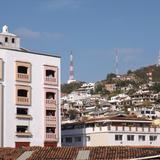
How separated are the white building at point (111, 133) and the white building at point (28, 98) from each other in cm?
1150

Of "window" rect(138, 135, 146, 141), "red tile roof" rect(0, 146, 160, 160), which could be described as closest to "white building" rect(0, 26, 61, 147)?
"window" rect(138, 135, 146, 141)

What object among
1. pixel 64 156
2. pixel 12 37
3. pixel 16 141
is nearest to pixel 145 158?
pixel 64 156

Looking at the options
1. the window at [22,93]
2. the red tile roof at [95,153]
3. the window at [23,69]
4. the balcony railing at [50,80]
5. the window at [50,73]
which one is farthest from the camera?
the window at [50,73]

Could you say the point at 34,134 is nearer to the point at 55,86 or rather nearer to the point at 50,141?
the point at 50,141

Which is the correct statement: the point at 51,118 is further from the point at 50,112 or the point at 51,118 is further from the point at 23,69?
the point at 23,69

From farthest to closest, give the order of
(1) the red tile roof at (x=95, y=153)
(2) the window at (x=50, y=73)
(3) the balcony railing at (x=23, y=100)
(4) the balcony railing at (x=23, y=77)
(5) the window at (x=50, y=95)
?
(2) the window at (x=50, y=73)
(5) the window at (x=50, y=95)
(4) the balcony railing at (x=23, y=77)
(3) the balcony railing at (x=23, y=100)
(1) the red tile roof at (x=95, y=153)

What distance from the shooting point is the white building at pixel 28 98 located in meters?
52.8

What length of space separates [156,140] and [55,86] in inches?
800

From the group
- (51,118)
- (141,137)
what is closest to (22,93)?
(51,118)

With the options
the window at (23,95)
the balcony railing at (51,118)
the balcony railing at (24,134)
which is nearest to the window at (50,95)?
the balcony railing at (51,118)

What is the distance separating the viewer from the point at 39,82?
55.4m

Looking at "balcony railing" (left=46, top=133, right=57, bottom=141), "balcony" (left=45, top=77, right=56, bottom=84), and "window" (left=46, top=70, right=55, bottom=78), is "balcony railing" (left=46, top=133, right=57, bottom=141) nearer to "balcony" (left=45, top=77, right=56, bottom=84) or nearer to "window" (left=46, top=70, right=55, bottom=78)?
"balcony" (left=45, top=77, right=56, bottom=84)

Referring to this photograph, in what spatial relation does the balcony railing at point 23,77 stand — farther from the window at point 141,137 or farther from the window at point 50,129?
the window at point 141,137

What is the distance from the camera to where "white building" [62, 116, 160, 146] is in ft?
218
